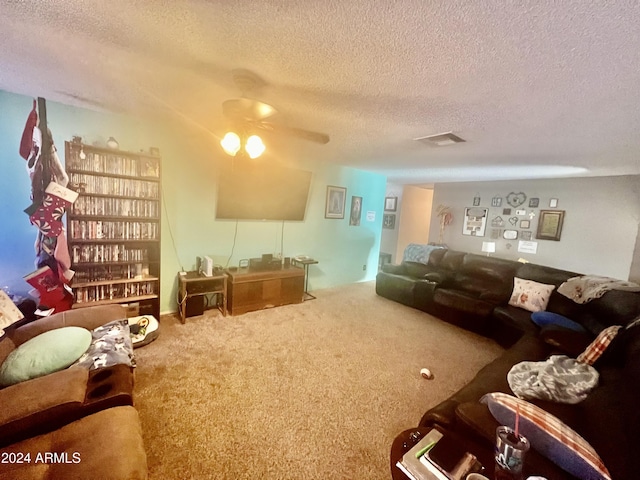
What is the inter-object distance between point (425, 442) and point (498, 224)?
5.03m

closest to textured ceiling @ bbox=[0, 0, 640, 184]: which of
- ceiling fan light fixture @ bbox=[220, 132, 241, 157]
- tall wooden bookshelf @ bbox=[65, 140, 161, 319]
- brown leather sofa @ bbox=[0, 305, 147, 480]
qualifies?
ceiling fan light fixture @ bbox=[220, 132, 241, 157]

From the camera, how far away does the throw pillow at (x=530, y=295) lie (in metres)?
3.10

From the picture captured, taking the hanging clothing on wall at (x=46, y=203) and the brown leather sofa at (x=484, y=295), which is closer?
the hanging clothing on wall at (x=46, y=203)

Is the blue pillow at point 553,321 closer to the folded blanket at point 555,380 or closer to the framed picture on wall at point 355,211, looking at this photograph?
the folded blanket at point 555,380

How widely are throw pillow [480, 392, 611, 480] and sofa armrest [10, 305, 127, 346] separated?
268 cm

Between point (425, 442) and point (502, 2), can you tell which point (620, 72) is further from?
point (425, 442)

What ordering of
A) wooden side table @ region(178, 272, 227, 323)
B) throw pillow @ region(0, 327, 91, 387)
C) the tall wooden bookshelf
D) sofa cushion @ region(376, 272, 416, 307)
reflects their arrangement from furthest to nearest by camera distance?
sofa cushion @ region(376, 272, 416, 307)
wooden side table @ region(178, 272, 227, 323)
the tall wooden bookshelf
throw pillow @ region(0, 327, 91, 387)

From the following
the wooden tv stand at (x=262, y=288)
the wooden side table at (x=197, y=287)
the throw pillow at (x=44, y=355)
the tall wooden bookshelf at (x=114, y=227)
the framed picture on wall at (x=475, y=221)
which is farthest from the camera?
the framed picture on wall at (x=475, y=221)

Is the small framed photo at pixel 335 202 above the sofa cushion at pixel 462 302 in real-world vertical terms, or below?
above

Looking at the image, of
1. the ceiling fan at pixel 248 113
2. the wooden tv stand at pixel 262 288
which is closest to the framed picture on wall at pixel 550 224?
the wooden tv stand at pixel 262 288

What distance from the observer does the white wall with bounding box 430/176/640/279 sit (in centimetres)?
384

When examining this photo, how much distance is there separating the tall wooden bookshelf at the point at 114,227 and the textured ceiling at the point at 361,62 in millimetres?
514

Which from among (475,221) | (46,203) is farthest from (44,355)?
(475,221)

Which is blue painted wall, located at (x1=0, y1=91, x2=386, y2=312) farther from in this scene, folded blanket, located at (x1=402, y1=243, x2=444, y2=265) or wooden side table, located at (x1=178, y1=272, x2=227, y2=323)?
folded blanket, located at (x1=402, y1=243, x2=444, y2=265)
